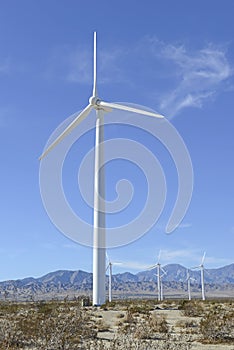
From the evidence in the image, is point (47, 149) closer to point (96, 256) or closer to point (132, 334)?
point (96, 256)

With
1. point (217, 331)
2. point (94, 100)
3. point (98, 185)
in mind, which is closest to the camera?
point (217, 331)

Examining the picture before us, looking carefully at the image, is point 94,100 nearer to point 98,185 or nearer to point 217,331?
point 98,185

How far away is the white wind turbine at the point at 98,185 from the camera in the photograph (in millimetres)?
50438

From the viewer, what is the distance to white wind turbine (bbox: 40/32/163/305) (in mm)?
50438

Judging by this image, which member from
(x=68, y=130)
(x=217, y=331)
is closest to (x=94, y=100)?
(x=68, y=130)

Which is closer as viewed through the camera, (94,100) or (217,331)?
(217,331)

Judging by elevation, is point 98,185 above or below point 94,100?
below

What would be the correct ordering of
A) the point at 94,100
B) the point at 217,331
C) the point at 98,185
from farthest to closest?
the point at 94,100, the point at 98,185, the point at 217,331

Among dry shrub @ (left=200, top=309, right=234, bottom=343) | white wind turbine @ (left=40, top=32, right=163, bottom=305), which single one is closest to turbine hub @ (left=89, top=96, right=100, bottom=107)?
white wind turbine @ (left=40, top=32, right=163, bottom=305)

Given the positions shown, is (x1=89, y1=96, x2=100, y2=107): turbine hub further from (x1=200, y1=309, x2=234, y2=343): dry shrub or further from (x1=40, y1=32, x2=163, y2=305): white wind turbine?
(x1=200, y1=309, x2=234, y2=343): dry shrub

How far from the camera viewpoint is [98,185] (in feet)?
172

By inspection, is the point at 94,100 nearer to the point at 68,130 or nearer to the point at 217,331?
the point at 68,130

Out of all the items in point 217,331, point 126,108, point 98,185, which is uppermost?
point 126,108

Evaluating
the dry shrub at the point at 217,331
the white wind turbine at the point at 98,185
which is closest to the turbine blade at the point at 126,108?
the white wind turbine at the point at 98,185
